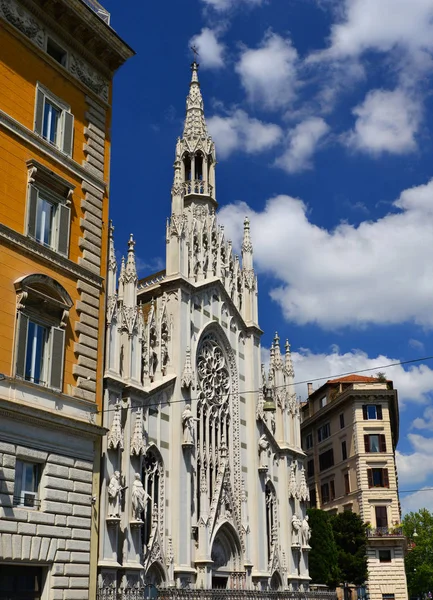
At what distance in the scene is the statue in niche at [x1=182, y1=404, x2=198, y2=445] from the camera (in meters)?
31.8

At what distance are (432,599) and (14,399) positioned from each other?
207 ft

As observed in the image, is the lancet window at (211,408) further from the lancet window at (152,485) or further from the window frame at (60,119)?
the window frame at (60,119)

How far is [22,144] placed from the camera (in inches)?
831

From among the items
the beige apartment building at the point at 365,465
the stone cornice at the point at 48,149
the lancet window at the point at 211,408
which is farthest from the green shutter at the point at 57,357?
the beige apartment building at the point at 365,465

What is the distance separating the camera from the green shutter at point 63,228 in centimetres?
2170

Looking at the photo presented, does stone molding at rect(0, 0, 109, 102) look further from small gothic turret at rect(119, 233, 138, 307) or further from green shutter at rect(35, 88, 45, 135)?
small gothic turret at rect(119, 233, 138, 307)

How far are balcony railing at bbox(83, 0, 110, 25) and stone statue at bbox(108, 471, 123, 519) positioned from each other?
15666 millimetres

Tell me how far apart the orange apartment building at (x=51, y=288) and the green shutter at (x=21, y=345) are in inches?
1.8

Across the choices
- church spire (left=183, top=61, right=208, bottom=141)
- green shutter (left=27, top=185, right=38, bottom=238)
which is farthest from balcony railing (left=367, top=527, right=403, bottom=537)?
green shutter (left=27, top=185, right=38, bottom=238)

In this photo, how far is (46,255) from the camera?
20.8 meters

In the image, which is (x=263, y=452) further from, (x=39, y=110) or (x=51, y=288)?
(x=39, y=110)

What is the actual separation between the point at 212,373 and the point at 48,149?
1696 cm

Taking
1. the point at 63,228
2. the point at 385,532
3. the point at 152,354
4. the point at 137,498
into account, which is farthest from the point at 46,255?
the point at 385,532

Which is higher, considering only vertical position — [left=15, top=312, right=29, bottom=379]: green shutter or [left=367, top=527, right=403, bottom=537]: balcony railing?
[left=15, top=312, right=29, bottom=379]: green shutter
